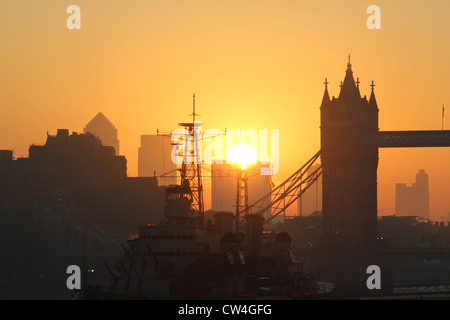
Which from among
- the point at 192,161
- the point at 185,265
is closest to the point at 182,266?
the point at 185,265

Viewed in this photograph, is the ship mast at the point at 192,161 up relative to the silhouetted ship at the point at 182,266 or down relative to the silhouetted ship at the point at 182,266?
up

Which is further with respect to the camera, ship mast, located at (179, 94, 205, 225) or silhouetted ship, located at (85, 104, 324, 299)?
ship mast, located at (179, 94, 205, 225)

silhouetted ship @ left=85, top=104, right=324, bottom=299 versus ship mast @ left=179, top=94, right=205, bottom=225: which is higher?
ship mast @ left=179, top=94, right=205, bottom=225

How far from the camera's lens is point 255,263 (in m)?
180

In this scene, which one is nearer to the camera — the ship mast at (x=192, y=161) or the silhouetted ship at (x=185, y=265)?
the silhouetted ship at (x=185, y=265)

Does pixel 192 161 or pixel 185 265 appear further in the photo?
pixel 192 161

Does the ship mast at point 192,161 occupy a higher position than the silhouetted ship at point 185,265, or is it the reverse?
the ship mast at point 192,161

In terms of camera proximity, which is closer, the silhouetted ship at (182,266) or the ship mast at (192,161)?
the silhouetted ship at (182,266)

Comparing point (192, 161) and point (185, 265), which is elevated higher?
point (192, 161)

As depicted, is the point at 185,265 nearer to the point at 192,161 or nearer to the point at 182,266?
the point at 182,266

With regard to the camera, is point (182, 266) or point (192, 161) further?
point (192, 161)
